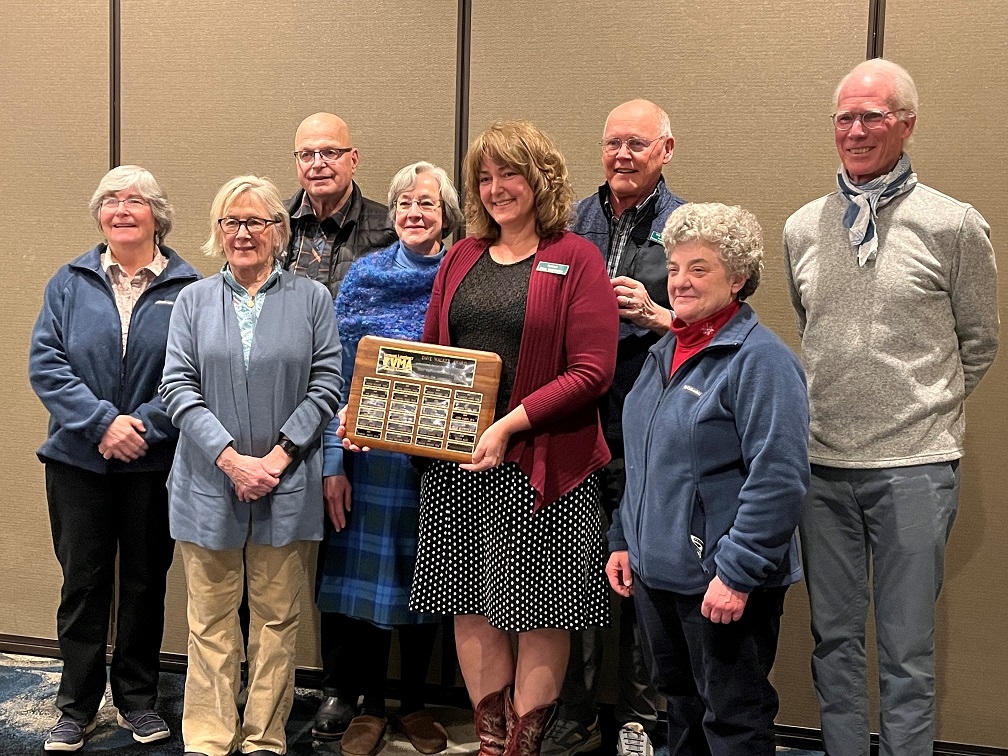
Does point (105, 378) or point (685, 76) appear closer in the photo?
point (105, 378)

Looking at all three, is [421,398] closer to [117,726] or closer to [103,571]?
[103,571]

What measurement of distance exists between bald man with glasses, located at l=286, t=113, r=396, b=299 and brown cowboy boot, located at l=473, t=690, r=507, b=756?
1.30 metres

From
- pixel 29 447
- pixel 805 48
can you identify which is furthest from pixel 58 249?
pixel 805 48

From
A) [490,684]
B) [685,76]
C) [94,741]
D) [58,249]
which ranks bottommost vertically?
[94,741]

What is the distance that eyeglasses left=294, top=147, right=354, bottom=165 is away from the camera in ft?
10.2

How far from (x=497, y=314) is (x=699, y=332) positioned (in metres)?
0.59

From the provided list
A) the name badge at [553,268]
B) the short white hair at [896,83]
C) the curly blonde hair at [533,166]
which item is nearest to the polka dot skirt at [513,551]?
the name badge at [553,268]

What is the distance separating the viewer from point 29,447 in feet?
12.3

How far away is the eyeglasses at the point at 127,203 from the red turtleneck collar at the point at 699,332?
170 centimetres

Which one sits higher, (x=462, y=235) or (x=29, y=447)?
(x=462, y=235)

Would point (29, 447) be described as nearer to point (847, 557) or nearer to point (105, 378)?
point (105, 378)

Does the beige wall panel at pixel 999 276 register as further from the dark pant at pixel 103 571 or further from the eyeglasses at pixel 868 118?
the dark pant at pixel 103 571

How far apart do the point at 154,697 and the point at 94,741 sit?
20cm

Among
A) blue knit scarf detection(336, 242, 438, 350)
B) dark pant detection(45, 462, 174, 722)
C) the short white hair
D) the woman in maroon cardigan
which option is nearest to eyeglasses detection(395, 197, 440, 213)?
blue knit scarf detection(336, 242, 438, 350)
